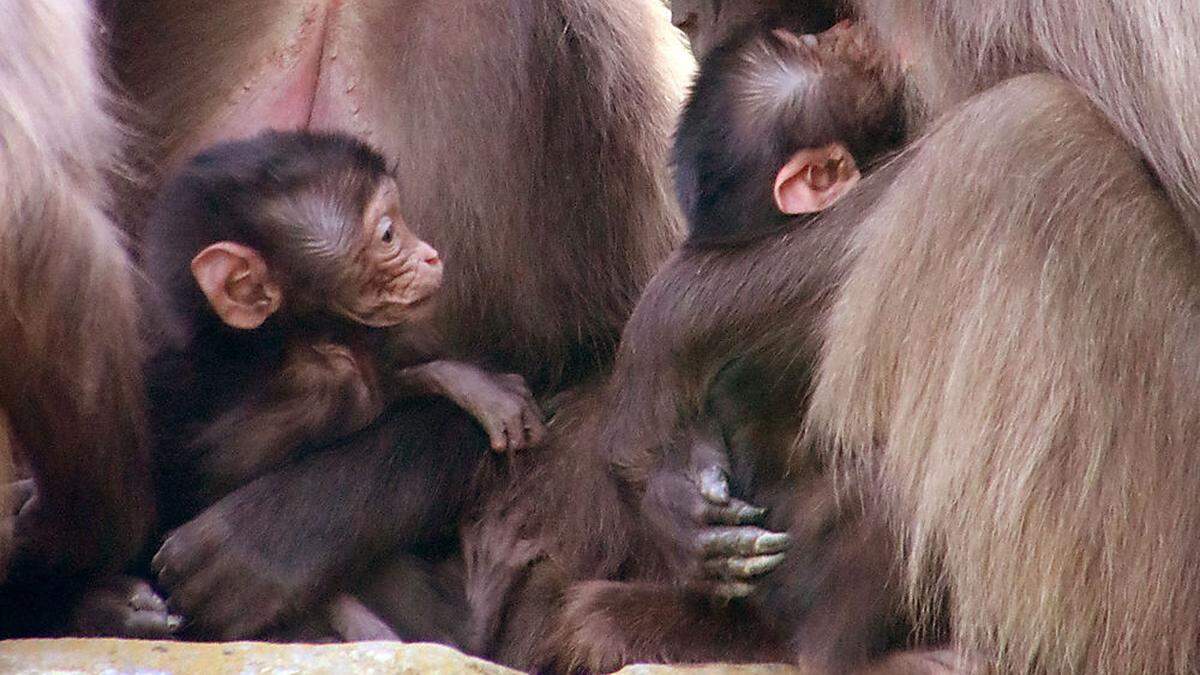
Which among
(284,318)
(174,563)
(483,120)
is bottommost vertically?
(174,563)

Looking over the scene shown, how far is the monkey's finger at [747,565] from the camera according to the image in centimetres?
332

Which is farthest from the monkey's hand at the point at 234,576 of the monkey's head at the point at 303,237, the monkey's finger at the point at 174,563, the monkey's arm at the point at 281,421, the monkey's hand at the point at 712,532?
the monkey's hand at the point at 712,532

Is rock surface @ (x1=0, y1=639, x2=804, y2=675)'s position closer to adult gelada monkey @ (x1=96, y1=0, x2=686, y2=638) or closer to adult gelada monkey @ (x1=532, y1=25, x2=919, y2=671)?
adult gelada monkey @ (x1=532, y1=25, x2=919, y2=671)

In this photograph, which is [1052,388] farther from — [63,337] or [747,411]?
[63,337]

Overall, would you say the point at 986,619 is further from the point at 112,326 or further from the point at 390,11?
the point at 390,11

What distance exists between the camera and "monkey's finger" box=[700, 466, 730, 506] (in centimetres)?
336

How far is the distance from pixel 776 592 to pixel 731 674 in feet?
0.52

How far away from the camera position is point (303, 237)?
381 centimetres

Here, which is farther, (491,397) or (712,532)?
(491,397)

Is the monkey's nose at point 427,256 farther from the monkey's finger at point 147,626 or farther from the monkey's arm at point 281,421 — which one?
the monkey's finger at point 147,626

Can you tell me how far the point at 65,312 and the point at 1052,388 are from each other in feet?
4.53

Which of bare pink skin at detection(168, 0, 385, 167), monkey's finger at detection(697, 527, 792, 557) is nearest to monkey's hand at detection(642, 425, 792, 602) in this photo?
monkey's finger at detection(697, 527, 792, 557)

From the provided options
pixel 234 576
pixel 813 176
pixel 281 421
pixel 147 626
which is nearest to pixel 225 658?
pixel 147 626

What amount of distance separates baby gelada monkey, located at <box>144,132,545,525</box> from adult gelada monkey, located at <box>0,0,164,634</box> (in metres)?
0.29
